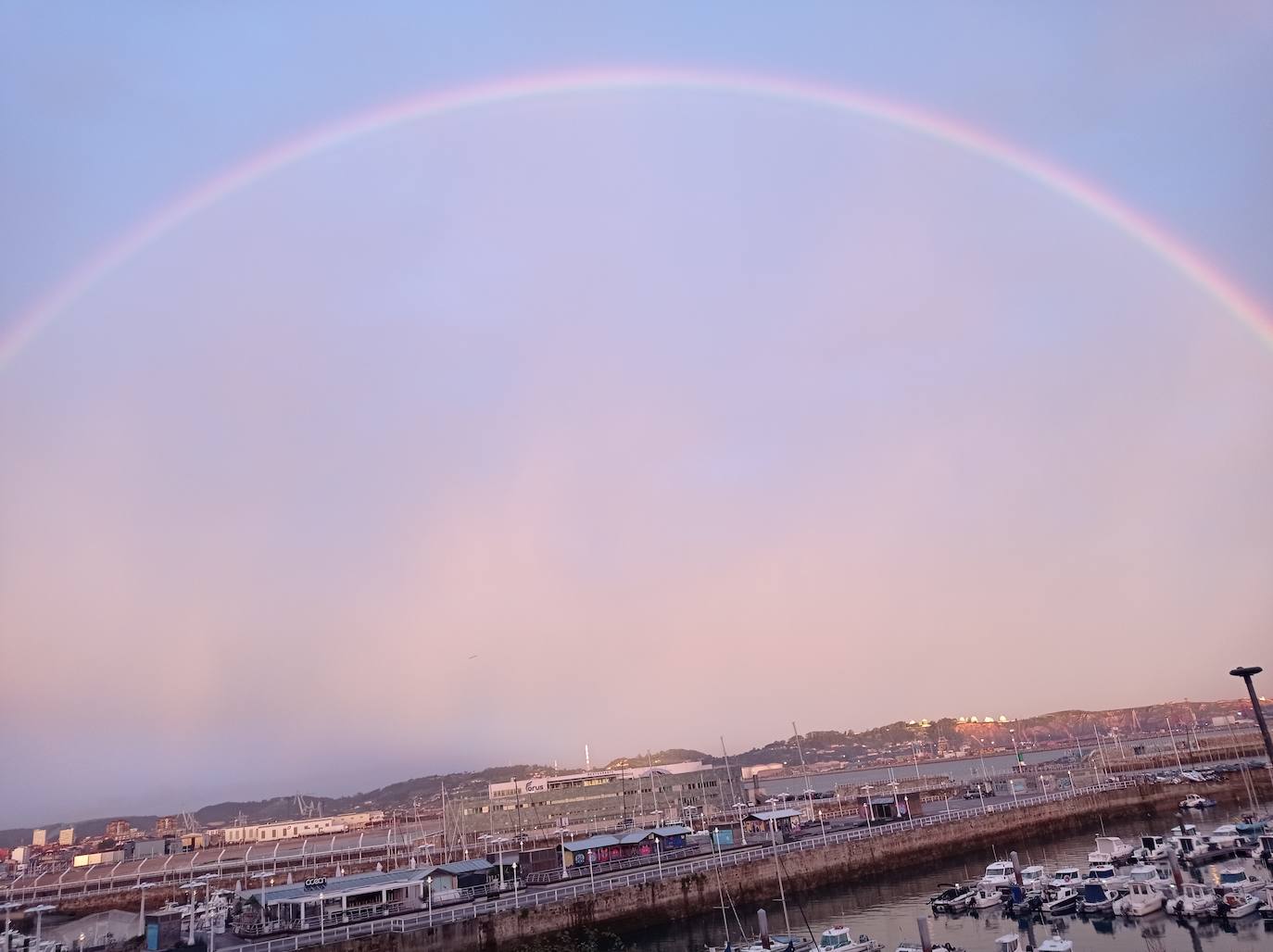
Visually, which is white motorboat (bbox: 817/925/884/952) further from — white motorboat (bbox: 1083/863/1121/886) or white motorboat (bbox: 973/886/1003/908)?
white motorboat (bbox: 1083/863/1121/886)

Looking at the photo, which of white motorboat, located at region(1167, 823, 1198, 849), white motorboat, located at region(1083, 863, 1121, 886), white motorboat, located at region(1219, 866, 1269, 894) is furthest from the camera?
white motorboat, located at region(1167, 823, 1198, 849)

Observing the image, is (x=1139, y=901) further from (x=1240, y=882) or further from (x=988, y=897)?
(x=988, y=897)

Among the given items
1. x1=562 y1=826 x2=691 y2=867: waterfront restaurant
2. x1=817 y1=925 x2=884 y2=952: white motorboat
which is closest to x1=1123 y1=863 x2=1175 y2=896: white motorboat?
x1=817 y1=925 x2=884 y2=952: white motorboat

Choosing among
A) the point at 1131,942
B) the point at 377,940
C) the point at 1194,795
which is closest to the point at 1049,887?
the point at 1131,942

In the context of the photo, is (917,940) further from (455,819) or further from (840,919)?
(455,819)

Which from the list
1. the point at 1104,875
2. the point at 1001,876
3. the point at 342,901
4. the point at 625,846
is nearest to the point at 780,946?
the point at 1001,876

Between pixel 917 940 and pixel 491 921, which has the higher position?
pixel 491 921

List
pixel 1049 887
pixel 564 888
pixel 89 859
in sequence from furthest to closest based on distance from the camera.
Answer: pixel 89 859
pixel 564 888
pixel 1049 887

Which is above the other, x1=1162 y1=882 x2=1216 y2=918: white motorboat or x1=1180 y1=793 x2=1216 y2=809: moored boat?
x1=1162 y1=882 x2=1216 y2=918: white motorboat
